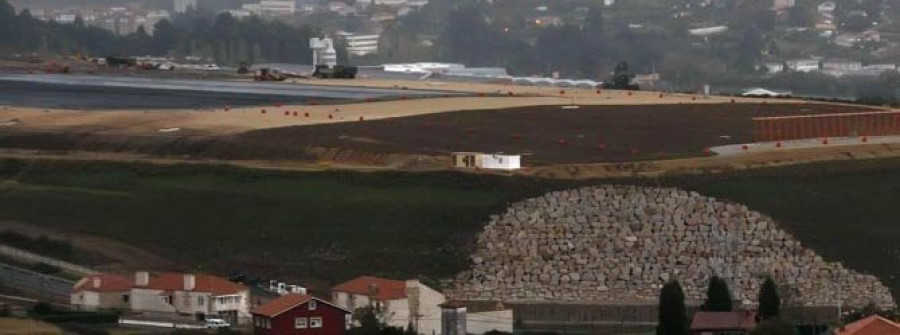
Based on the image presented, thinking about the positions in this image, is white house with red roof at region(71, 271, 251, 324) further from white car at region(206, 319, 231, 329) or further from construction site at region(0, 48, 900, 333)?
construction site at region(0, 48, 900, 333)

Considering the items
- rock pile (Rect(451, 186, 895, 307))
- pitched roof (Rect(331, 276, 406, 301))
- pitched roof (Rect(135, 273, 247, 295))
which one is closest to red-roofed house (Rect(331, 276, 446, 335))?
pitched roof (Rect(331, 276, 406, 301))

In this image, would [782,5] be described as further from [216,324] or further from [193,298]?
[216,324]

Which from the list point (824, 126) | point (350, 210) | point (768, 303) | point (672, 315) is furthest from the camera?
point (824, 126)

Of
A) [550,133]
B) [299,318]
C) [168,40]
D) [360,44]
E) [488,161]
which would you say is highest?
[550,133]

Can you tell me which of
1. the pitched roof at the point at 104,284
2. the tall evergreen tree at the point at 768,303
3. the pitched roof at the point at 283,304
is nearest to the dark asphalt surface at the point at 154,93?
the pitched roof at the point at 104,284

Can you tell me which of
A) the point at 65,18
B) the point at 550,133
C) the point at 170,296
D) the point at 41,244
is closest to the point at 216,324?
the point at 170,296

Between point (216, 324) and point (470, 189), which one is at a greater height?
point (470, 189)
